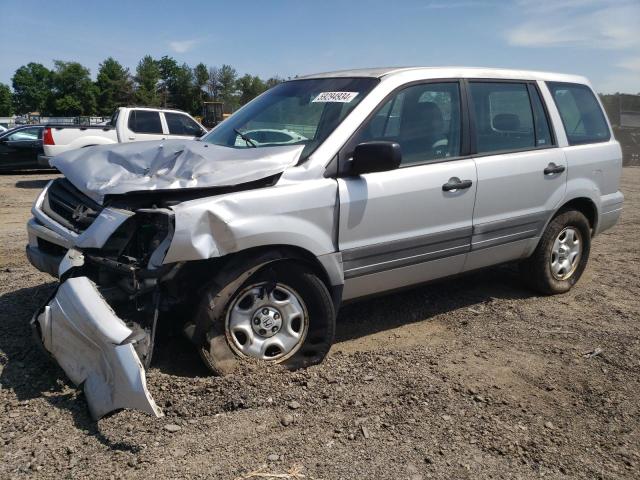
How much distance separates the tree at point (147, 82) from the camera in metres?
91.8

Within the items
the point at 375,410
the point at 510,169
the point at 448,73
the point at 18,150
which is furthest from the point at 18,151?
the point at 375,410

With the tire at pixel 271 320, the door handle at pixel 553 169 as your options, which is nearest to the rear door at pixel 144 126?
the door handle at pixel 553 169

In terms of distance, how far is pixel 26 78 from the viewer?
387ft

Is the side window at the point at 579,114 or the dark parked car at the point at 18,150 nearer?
the side window at the point at 579,114

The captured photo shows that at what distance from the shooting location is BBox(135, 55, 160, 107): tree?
9184 centimetres

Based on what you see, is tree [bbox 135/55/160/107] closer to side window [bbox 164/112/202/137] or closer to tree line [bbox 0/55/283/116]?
tree line [bbox 0/55/283/116]

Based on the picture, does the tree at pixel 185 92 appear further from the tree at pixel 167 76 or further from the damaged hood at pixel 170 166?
the damaged hood at pixel 170 166

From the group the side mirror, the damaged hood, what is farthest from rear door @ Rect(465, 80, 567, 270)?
the damaged hood

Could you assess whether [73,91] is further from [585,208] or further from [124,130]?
[585,208]

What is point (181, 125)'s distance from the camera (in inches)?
565

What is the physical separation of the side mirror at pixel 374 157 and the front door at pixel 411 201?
0.34ft

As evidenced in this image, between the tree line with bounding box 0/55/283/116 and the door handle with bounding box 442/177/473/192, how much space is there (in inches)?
3505

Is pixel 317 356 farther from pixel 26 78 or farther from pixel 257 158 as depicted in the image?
pixel 26 78

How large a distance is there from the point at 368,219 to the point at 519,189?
1.58 m
